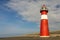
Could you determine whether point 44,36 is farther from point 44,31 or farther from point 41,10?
point 41,10

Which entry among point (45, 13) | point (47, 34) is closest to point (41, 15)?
point (45, 13)

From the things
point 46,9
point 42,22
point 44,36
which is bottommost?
point 44,36

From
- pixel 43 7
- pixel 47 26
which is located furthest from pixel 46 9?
pixel 47 26

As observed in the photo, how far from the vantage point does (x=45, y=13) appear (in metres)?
26.7

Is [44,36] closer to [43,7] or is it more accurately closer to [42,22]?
[42,22]

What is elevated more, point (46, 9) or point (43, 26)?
point (46, 9)

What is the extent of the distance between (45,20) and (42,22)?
18.8 inches

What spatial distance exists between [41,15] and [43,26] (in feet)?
4.81

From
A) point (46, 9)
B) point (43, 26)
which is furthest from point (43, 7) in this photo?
point (43, 26)

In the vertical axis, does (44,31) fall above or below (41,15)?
below

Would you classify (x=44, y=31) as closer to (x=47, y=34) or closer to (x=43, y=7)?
(x=47, y=34)

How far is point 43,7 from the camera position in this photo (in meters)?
27.3

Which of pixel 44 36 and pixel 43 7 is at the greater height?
pixel 43 7

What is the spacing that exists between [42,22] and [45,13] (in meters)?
1.24
